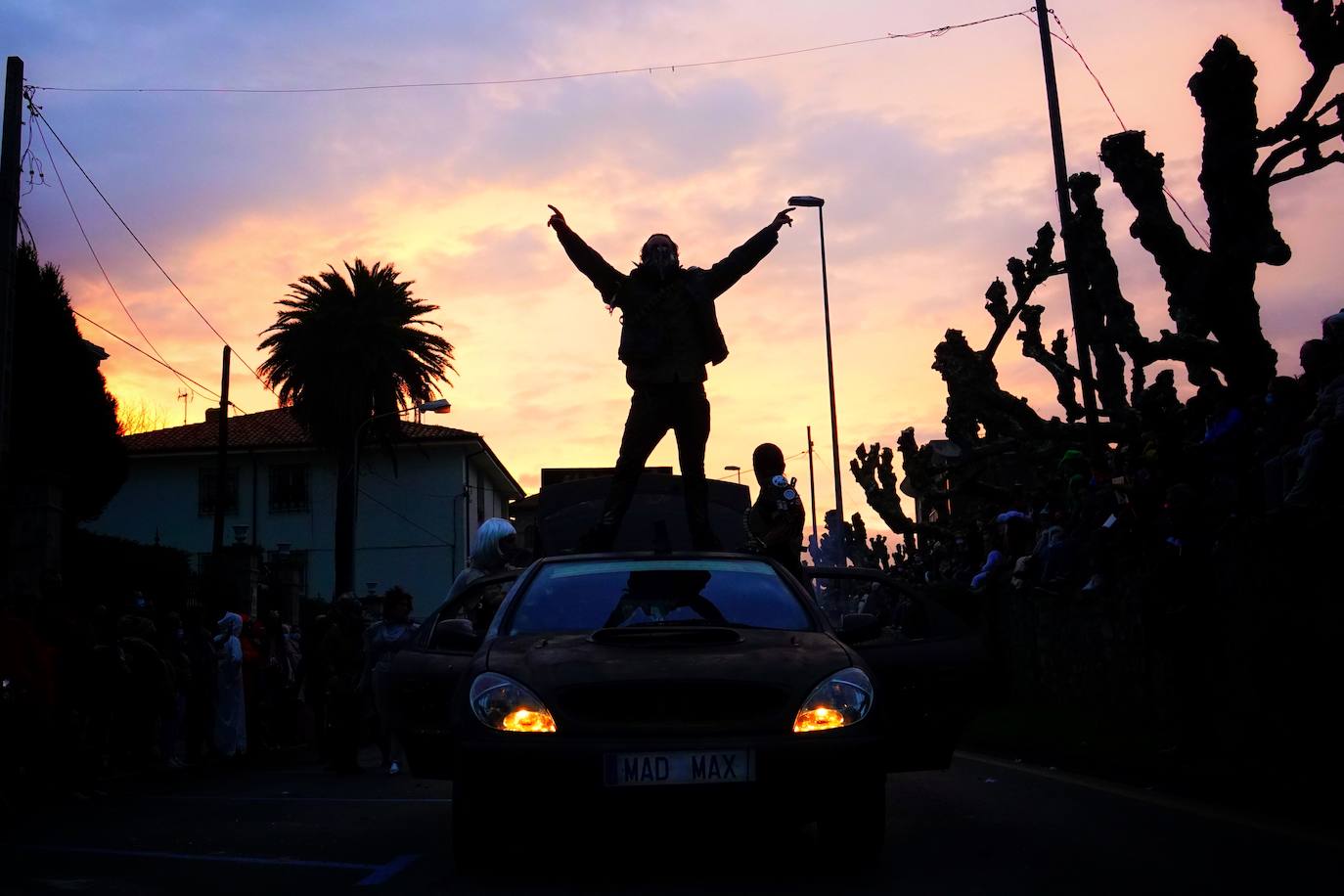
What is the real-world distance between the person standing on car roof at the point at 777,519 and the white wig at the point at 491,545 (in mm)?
2574

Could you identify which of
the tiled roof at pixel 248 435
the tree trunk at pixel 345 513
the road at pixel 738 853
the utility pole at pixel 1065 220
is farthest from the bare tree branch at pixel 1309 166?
the tiled roof at pixel 248 435

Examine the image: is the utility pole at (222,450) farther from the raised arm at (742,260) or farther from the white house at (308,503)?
the raised arm at (742,260)

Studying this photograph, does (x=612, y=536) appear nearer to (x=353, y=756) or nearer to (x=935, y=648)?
(x=935, y=648)

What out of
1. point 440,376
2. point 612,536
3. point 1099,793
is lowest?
point 1099,793

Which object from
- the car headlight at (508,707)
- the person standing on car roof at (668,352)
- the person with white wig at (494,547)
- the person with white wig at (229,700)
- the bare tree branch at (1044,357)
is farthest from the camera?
the bare tree branch at (1044,357)

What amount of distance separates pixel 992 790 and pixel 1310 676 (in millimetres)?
2227

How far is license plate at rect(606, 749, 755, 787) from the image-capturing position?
6664mm

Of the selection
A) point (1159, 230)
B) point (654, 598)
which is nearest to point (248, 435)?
point (1159, 230)

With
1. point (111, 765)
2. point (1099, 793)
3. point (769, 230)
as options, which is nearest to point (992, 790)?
point (1099, 793)

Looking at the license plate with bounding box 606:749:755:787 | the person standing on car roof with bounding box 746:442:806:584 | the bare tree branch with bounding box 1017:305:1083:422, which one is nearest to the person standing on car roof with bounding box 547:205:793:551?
the person standing on car roof with bounding box 746:442:806:584

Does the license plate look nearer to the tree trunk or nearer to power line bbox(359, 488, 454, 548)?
the tree trunk

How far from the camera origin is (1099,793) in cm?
1069

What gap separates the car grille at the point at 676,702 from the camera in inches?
269

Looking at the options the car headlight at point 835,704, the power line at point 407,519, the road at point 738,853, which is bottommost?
the road at point 738,853
